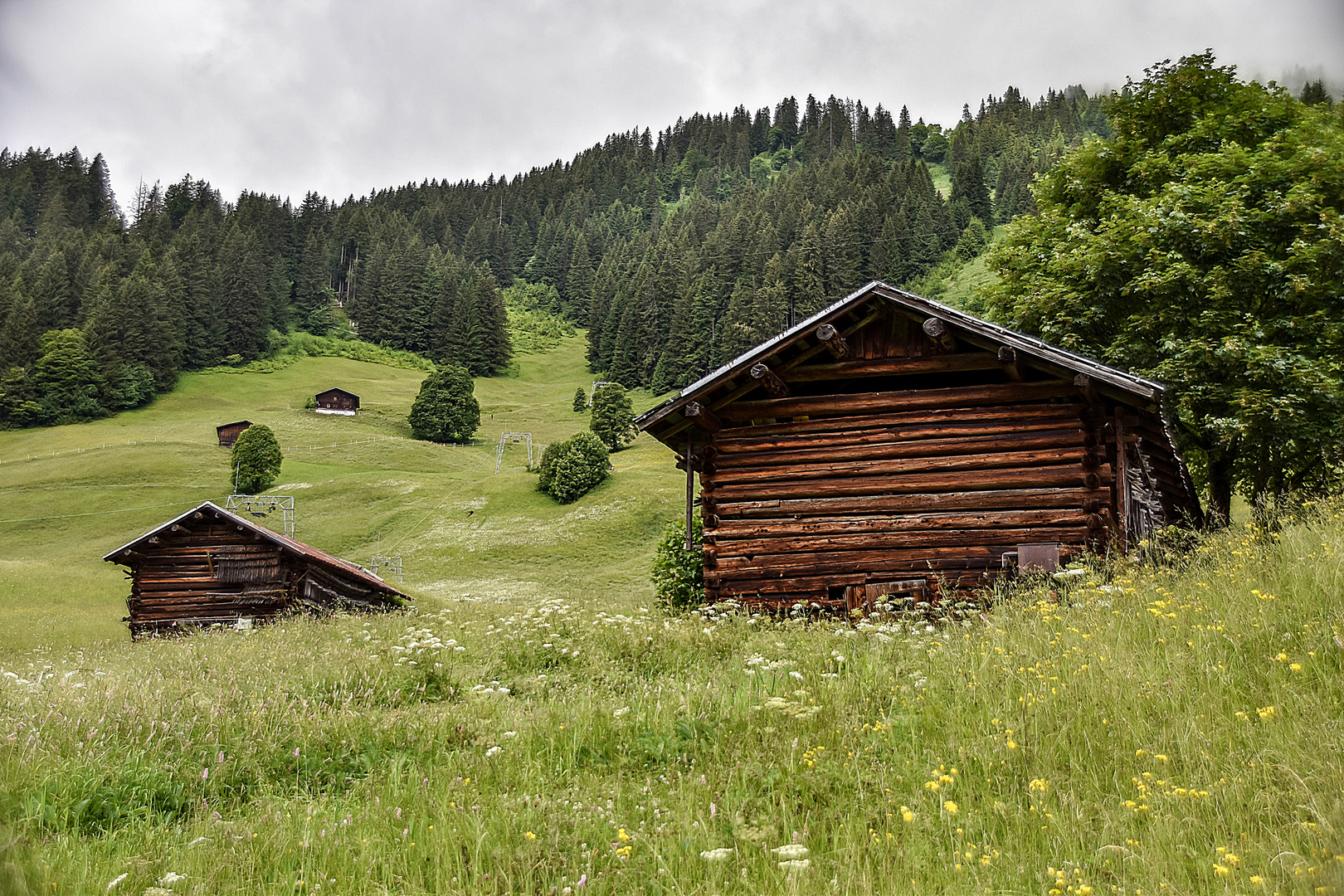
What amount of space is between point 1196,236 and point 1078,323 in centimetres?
314

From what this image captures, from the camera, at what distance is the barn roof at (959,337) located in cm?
1238

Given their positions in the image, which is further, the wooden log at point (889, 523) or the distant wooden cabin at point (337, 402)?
the distant wooden cabin at point (337, 402)

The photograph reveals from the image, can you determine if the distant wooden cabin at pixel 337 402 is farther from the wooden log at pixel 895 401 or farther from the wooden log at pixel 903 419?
the wooden log at pixel 895 401

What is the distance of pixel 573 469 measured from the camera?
55.5 metres

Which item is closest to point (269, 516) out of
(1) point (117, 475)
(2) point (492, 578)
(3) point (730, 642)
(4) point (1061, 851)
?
(1) point (117, 475)

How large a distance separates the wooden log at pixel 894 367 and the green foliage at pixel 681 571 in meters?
3.94

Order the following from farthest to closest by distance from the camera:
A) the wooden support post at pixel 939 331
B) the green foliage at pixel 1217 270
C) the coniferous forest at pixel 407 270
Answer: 1. the coniferous forest at pixel 407 270
2. the green foliage at pixel 1217 270
3. the wooden support post at pixel 939 331

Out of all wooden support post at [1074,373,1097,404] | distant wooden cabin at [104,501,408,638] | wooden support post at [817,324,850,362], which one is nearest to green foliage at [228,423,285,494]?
distant wooden cabin at [104,501,408,638]

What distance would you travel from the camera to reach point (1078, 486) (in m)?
13.5

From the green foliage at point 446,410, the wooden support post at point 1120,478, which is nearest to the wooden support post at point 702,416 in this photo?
the wooden support post at point 1120,478

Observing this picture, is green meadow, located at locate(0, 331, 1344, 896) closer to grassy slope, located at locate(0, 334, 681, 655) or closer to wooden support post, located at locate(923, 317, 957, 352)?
wooden support post, located at locate(923, 317, 957, 352)

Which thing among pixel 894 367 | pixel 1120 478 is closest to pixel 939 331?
pixel 894 367

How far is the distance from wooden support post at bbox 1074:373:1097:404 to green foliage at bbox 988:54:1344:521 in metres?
5.37

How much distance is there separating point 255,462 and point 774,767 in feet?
226
